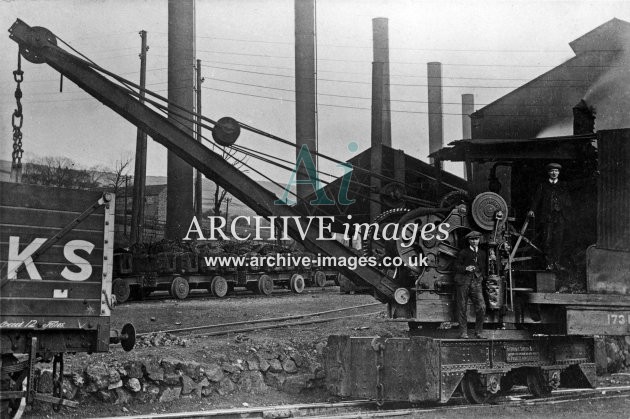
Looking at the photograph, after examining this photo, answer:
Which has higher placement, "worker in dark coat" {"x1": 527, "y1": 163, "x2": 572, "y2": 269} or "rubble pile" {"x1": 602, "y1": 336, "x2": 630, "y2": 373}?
"worker in dark coat" {"x1": 527, "y1": 163, "x2": 572, "y2": 269}

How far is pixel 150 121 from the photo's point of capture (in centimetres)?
880

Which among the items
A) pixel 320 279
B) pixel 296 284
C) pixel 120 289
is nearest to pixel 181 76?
pixel 120 289

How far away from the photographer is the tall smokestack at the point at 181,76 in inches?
724

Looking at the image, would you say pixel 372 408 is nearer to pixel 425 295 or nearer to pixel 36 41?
pixel 425 295

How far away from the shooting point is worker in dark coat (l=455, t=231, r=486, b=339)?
8922mm

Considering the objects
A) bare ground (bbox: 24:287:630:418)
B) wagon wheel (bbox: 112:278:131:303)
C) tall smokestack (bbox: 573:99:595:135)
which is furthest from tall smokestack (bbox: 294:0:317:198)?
tall smokestack (bbox: 573:99:595:135)

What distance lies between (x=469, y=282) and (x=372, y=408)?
6.66ft

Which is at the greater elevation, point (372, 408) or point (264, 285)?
point (264, 285)

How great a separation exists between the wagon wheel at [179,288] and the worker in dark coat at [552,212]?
39.8 ft

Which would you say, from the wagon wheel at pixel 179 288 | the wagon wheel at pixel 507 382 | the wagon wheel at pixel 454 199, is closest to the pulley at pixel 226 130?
the wagon wheel at pixel 454 199

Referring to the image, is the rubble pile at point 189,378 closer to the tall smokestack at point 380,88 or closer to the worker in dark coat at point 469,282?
the worker in dark coat at point 469,282

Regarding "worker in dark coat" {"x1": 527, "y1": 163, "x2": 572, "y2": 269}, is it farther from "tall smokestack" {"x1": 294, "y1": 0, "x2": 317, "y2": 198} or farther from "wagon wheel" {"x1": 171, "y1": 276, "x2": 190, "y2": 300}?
"tall smokestack" {"x1": 294, "y1": 0, "x2": 317, "y2": 198}

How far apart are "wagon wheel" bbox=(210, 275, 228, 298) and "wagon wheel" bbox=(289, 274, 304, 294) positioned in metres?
2.72

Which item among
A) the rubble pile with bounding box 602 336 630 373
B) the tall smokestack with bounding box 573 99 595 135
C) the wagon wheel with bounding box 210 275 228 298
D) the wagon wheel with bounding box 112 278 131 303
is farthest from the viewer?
the wagon wheel with bounding box 210 275 228 298
